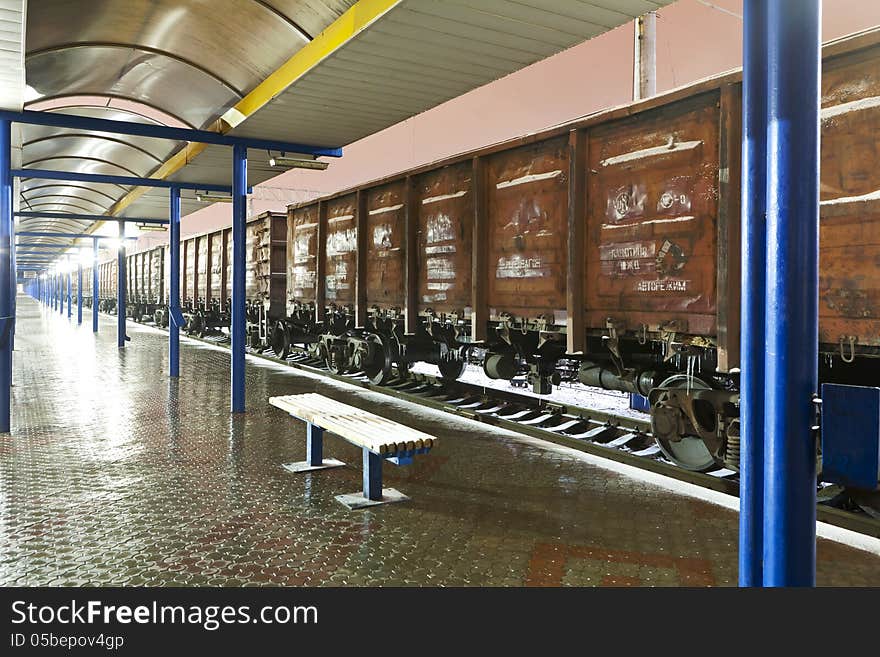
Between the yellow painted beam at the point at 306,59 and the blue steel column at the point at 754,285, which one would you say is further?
the yellow painted beam at the point at 306,59

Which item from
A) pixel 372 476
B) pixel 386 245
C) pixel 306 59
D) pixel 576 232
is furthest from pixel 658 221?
pixel 386 245

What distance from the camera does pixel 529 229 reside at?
6.69m

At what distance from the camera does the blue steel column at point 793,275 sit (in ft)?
7.54

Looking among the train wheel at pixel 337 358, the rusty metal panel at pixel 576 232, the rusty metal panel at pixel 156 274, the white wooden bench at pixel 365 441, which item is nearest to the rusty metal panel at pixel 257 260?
the train wheel at pixel 337 358

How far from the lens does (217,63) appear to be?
265 inches

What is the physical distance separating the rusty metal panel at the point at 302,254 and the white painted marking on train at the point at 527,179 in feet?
18.0

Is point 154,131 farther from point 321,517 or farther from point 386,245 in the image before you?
point 321,517

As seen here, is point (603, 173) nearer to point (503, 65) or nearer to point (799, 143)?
point (503, 65)

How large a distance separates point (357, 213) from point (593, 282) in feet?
17.0

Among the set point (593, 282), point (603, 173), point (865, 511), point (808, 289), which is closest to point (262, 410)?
point (593, 282)

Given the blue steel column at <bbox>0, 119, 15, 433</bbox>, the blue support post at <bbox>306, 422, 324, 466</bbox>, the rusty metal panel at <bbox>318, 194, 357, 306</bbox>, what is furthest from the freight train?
the blue steel column at <bbox>0, 119, 15, 433</bbox>

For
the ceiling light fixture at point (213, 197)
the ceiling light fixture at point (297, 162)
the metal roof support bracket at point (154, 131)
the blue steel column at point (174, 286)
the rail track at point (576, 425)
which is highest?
the metal roof support bracket at point (154, 131)

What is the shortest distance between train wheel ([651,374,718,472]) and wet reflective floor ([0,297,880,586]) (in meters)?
0.60

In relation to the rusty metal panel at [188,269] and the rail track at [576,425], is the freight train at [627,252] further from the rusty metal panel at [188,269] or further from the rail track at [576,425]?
the rusty metal panel at [188,269]
